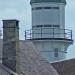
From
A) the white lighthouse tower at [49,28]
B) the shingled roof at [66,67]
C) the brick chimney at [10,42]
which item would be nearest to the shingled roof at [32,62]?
the brick chimney at [10,42]

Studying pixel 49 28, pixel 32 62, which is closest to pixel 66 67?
pixel 49 28

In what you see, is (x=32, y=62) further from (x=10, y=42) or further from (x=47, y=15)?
(x=47, y=15)

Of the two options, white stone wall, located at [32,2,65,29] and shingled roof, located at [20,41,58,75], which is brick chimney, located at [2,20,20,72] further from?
white stone wall, located at [32,2,65,29]

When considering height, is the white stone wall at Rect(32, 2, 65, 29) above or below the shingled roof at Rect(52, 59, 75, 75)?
above

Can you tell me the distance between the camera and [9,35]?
31828 mm

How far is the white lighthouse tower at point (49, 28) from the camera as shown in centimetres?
5306

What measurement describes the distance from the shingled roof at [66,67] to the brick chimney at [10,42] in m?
13.0

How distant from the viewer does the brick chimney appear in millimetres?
31516

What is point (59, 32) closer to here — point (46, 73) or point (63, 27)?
point (63, 27)

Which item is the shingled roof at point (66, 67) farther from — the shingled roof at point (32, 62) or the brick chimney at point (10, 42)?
the brick chimney at point (10, 42)

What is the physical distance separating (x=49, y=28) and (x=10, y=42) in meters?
21.1

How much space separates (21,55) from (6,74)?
11.6 feet

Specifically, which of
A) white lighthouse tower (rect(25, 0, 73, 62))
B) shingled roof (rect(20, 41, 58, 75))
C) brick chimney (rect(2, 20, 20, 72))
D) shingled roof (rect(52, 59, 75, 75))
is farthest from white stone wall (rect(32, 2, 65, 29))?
brick chimney (rect(2, 20, 20, 72))

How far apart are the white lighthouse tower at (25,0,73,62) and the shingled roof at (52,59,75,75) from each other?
6128 mm
